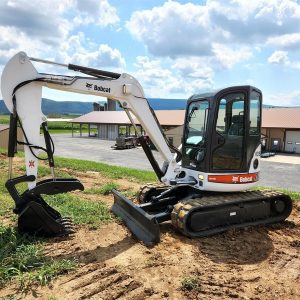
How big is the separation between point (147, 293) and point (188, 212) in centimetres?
212

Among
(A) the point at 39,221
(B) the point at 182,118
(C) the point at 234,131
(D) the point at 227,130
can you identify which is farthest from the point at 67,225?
(B) the point at 182,118

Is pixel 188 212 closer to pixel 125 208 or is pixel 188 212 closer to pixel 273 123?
pixel 125 208

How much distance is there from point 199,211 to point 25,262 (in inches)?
125

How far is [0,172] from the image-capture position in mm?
14625

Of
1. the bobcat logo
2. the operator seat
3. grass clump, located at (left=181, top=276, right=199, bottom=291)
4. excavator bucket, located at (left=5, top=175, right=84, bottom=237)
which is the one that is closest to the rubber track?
the operator seat

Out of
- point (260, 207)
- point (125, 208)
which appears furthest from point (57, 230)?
point (260, 207)

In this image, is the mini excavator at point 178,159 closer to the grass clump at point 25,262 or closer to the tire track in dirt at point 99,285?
the grass clump at point 25,262

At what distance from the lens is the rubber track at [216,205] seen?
6.70 metres

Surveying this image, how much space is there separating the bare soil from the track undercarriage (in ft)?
0.64

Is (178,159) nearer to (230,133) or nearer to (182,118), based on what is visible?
(230,133)

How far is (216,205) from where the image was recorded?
698 centimetres

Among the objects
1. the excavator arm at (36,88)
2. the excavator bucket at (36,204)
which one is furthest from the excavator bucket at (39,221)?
the excavator arm at (36,88)

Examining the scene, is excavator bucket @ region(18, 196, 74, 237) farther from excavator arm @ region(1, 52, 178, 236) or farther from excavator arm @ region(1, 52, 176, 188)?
excavator arm @ region(1, 52, 176, 188)

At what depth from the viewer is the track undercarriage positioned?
6.70 meters
